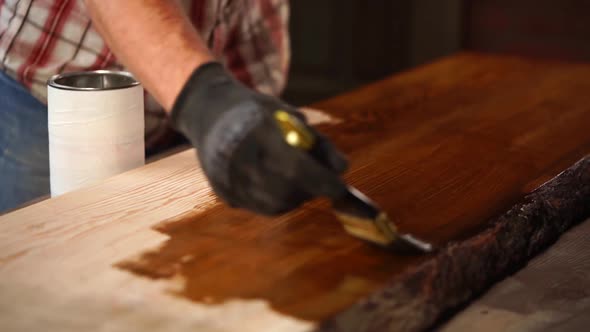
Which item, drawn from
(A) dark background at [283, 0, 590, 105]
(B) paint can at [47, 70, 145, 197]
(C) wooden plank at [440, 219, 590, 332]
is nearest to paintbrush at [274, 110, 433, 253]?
(C) wooden plank at [440, 219, 590, 332]

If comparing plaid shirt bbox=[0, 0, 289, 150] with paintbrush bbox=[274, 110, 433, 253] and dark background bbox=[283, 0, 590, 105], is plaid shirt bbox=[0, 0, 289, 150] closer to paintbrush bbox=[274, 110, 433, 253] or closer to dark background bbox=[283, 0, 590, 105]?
paintbrush bbox=[274, 110, 433, 253]

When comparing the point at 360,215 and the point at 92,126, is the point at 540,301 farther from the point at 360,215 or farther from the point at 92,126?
the point at 92,126

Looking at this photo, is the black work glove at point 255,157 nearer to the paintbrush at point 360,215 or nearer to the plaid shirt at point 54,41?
the paintbrush at point 360,215

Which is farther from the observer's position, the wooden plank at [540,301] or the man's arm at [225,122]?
the wooden plank at [540,301]

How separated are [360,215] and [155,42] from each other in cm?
42

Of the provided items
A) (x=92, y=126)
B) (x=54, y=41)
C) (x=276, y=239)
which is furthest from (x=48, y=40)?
(x=276, y=239)

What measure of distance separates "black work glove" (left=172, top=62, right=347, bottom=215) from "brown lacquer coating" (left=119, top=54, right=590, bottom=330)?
0.39 ft

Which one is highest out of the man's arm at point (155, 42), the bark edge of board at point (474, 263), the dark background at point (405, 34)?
the man's arm at point (155, 42)

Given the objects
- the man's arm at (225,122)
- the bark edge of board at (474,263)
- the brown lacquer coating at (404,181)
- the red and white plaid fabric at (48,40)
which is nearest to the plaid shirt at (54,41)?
the red and white plaid fabric at (48,40)

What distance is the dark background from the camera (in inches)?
135

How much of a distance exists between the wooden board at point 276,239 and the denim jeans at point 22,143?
0.42m

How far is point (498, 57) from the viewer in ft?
8.94

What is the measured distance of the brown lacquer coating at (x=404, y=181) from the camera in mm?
1156

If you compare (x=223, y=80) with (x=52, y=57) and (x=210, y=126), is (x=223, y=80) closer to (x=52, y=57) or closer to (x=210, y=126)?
(x=210, y=126)
